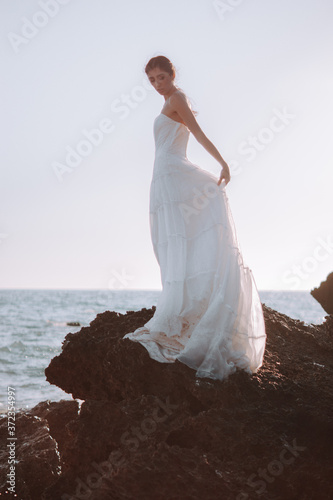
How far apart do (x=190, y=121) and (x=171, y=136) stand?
261 millimetres

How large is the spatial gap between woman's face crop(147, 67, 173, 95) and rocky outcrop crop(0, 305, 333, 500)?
8.47 feet

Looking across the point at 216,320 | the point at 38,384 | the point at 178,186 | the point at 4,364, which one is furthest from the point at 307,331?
the point at 4,364

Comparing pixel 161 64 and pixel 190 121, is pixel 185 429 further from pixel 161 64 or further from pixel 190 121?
pixel 161 64

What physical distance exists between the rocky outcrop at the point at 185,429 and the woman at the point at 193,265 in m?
0.23

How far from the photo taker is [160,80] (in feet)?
16.8

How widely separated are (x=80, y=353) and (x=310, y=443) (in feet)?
6.80

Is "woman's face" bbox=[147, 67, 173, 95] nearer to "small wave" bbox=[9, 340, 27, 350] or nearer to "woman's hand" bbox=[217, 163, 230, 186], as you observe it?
"woman's hand" bbox=[217, 163, 230, 186]

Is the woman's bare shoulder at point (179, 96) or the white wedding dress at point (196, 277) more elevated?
the woman's bare shoulder at point (179, 96)

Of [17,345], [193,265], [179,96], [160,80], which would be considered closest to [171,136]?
[179,96]

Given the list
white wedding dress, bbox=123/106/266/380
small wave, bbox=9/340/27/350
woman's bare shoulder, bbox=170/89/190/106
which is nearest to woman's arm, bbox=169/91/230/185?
woman's bare shoulder, bbox=170/89/190/106

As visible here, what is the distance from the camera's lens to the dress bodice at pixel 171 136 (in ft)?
16.7

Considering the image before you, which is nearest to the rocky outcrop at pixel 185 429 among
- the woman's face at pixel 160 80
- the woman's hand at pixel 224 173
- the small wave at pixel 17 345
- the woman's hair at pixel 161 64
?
the woman's hand at pixel 224 173

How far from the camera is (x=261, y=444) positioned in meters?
3.26

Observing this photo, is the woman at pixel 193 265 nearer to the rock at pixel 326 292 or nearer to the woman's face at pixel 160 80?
the woman's face at pixel 160 80
